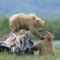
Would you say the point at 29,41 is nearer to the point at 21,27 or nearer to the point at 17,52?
the point at 17,52

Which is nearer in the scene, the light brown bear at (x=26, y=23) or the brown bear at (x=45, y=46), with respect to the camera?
the brown bear at (x=45, y=46)

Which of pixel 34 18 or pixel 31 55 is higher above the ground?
pixel 34 18

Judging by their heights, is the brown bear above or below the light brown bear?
below

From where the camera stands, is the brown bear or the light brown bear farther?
the light brown bear

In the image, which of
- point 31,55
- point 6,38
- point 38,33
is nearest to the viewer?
point 31,55

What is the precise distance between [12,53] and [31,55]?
0.33 m

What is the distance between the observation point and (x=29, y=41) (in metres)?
6.31

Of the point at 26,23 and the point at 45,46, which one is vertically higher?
the point at 26,23

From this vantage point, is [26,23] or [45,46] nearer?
[45,46]

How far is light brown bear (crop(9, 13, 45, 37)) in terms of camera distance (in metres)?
7.27

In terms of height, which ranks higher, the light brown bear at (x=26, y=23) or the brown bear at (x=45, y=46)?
the light brown bear at (x=26, y=23)

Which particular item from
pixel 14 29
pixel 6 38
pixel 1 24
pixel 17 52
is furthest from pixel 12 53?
pixel 1 24

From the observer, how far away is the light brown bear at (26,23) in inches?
286

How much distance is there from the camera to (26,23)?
7.50m
